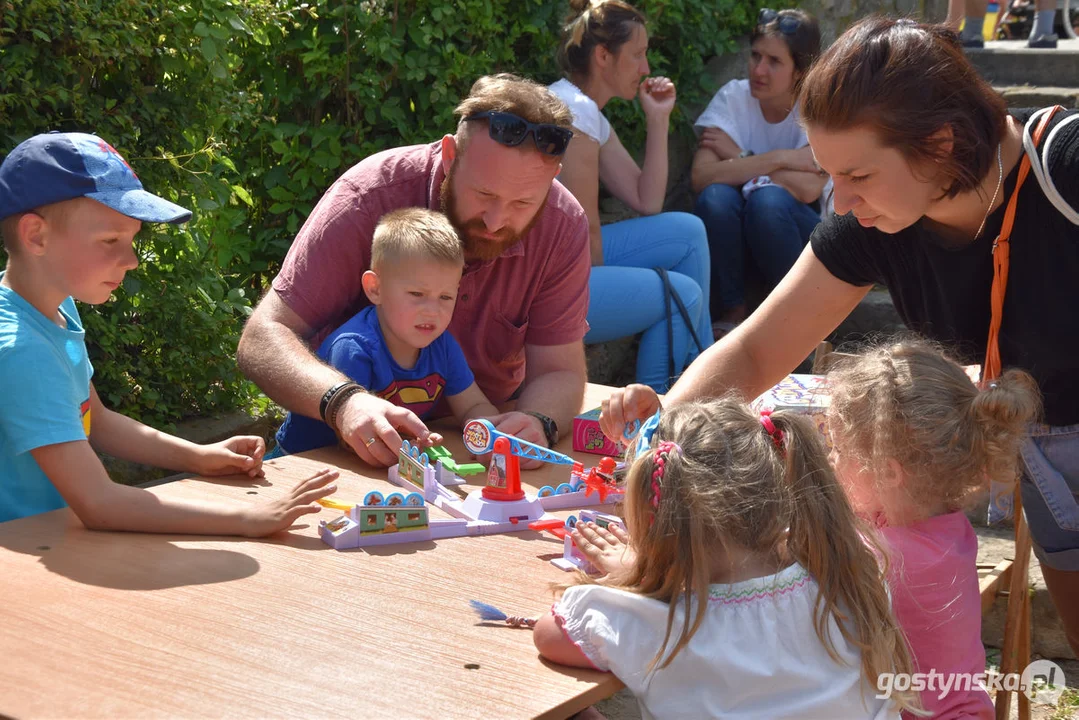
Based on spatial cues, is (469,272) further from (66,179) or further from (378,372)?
(66,179)

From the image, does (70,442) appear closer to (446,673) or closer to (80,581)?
(80,581)

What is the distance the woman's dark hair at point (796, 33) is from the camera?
588 centimetres

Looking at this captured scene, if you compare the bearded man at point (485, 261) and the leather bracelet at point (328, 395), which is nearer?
the leather bracelet at point (328, 395)

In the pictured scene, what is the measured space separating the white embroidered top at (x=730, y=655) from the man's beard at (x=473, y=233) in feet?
4.64

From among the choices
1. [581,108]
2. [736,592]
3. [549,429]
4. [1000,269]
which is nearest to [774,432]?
[736,592]

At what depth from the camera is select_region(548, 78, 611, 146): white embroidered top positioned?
5.11m

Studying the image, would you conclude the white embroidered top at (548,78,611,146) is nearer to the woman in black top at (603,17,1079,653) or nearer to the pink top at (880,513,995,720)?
the woman in black top at (603,17,1079,653)

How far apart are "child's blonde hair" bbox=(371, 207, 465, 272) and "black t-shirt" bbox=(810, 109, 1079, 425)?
0.87 metres

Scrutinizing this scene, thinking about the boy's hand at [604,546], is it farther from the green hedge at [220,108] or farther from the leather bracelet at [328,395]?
the green hedge at [220,108]

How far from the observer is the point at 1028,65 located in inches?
278

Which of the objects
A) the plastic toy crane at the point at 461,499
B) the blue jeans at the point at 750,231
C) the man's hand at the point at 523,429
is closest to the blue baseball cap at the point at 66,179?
the plastic toy crane at the point at 461,499

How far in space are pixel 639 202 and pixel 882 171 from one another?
346cm

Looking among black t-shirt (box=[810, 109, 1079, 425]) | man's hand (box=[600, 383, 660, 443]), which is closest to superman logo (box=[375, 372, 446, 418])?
man's hand (box=[600, 383, 660, 443])

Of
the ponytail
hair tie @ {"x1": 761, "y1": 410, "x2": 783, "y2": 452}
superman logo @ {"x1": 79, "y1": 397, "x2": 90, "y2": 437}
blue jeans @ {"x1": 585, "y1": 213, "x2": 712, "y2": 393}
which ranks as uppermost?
hair tie @ {"x1": 761, "y1": 410, "x2": 783, "y2": 452}
